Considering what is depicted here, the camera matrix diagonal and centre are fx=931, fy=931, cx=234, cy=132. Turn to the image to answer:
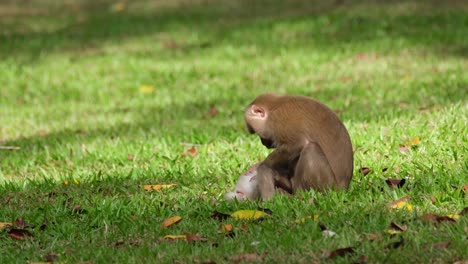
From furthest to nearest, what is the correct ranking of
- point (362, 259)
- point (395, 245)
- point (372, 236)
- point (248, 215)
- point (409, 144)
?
point (409, 144)
point (248, 215)
point (372, 236)
point (395, 245)
point (362, 259)

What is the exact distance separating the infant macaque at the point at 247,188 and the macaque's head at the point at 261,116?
0.28 meters

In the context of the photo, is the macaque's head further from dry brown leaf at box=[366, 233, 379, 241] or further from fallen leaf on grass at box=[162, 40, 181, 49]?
fallen leaf on grass at box=[162, 40, 181, 49]

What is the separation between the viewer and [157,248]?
216 inches

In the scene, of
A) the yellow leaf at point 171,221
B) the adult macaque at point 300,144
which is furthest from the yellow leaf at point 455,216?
the yellow leaf at point 171,221

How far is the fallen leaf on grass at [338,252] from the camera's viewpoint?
5.08 metres

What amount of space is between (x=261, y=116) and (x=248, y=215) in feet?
2.46

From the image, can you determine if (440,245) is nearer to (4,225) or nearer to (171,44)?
(4,225)

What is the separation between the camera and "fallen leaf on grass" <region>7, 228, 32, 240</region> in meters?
6.00

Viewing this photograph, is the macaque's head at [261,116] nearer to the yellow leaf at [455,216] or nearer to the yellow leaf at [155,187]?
the yellow leaf at [155,187]

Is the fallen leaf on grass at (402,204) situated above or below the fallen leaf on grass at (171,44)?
above

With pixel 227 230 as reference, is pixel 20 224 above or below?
below

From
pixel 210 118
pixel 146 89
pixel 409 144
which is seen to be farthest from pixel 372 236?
pixel 146 89

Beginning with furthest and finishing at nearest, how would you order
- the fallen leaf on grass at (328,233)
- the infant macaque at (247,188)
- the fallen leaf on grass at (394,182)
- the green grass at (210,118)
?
the fallen leaf on grass at (394,182), the infant macaque at (247,188), the green grass at (210,118), the fallen leaf on grass at (328,233)

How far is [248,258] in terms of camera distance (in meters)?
5.18
